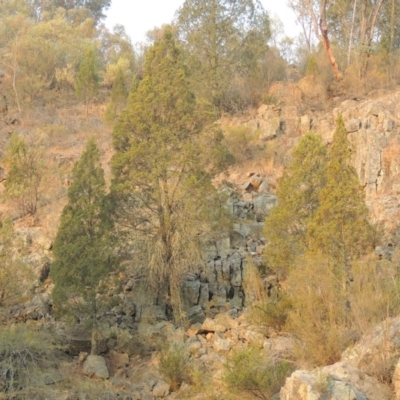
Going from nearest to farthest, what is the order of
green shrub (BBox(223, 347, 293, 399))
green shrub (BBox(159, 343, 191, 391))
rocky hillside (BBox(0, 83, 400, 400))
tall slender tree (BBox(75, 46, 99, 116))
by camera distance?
rocky hillside (BBox(0, 83, 400, 400)) → green shrub (BBox(223, 347, 293, 399)) → green shrub (BBox(159, 343, 191, 391)) → tall slender tree (BBox(75, 46, 99, 116))

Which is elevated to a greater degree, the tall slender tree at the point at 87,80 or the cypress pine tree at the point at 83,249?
the tall slender tree at the point at 87,80

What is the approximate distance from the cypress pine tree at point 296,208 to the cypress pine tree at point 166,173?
1482mm

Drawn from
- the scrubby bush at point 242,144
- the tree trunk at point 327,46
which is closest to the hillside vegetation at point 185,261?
the scrubby bush at point 242,144

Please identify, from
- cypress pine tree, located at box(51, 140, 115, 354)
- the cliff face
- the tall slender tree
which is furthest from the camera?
the tall slender tree

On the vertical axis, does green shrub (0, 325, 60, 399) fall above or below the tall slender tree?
below

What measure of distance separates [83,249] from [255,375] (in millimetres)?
4931

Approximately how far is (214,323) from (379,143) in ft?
30.2

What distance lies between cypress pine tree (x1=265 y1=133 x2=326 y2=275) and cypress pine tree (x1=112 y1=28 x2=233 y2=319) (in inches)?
58.3

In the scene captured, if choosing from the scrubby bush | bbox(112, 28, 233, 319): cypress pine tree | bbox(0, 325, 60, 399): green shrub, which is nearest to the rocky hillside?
the scrubby bush

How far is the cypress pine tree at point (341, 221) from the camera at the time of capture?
37.6 feet

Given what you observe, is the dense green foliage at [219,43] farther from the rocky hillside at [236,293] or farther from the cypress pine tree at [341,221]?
the cypress pine tree at [341,221]

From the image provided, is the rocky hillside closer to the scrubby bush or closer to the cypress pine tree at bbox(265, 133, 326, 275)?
the scrubby bush

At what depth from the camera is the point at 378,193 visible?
16.8m

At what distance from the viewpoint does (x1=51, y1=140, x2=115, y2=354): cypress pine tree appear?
38.0 ft
